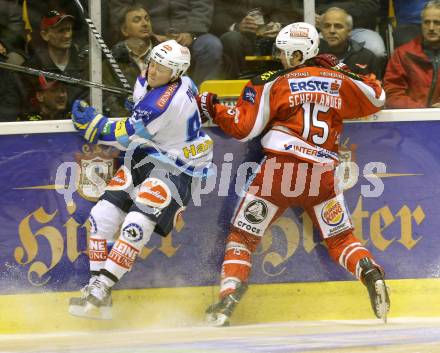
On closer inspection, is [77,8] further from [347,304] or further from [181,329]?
[347,304]

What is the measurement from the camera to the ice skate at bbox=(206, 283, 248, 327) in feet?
17.8

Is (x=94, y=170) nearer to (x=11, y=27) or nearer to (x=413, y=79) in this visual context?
(x=11, y=27)

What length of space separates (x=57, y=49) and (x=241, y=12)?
1.16 metres

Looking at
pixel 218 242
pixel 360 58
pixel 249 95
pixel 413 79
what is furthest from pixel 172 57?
pixel 413 79

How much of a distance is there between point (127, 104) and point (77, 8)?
0.72 metres

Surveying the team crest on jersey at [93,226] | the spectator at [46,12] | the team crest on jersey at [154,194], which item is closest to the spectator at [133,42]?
the spectator at [46,12]

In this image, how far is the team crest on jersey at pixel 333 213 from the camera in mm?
5574

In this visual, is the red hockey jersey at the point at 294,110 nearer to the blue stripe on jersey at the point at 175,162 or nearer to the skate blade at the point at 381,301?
the blue stripe on jersey at the point at 175,162

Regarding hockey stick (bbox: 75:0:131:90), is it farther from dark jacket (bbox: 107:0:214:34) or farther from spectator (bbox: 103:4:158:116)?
dark jacket (bbox: 107:0:214:34)

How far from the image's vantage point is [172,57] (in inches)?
208

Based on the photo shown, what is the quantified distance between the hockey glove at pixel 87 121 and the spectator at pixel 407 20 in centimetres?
199

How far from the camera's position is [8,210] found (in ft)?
18.5

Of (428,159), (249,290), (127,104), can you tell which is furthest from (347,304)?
(127,104)

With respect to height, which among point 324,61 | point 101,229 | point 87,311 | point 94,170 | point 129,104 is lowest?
point 87,311
